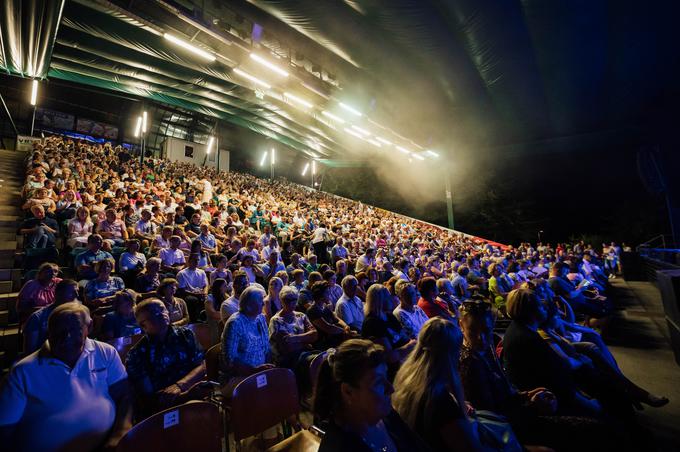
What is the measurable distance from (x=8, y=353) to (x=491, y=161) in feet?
63.7

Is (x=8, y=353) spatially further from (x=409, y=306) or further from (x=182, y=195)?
(x=182, y=195)

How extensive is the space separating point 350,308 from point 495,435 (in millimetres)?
2680

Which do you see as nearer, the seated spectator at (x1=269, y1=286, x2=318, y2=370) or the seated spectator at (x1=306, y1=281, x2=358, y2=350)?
the seated spectator at (x1=269, y1=286, x2=318, y2=370)

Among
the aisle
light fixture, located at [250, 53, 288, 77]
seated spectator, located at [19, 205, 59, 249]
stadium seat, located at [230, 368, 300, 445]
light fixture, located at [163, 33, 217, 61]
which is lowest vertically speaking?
the aisle

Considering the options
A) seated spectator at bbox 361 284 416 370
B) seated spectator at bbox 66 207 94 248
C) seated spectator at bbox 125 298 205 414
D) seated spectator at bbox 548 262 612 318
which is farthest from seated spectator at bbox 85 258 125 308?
seated spectator at bbox 548 262 612 318

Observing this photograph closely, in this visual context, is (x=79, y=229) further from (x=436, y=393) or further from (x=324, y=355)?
(x=436, y=393)

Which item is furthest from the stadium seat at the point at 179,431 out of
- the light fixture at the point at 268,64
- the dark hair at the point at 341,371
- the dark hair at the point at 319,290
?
the light fixture at the point at 268,64

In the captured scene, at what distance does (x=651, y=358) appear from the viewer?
14.1 feet

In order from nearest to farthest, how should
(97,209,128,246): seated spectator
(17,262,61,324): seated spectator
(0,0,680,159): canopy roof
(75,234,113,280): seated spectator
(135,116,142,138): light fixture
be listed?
(17,262,61,324): seated spectator → (75,234,113,280): seated spectator → (97,209,128,246): seated spectator → (0,0,680,159): canopy roof → (135,116,142,138): light fixture

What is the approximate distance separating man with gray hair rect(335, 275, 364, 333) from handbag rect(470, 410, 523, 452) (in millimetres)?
2491

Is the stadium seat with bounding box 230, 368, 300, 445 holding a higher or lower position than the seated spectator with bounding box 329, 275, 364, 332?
Answer: lower

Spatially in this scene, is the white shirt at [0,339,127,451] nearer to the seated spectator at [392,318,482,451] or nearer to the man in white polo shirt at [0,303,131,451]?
the man in white polo shirt at [0,303,131,451]

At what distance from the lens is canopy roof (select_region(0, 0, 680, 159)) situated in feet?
26.2

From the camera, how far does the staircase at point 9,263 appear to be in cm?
365
